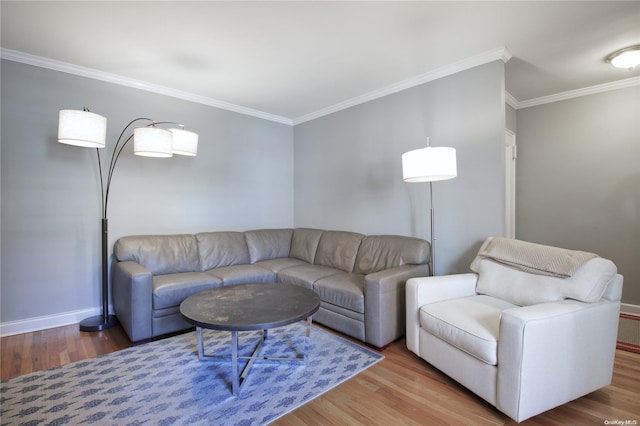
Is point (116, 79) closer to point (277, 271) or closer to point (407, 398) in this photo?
point (277, 271)

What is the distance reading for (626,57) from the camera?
2.49 m

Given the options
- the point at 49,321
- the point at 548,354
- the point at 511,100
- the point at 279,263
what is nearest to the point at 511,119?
the point at 511,100

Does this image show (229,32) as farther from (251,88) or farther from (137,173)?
(137,173)

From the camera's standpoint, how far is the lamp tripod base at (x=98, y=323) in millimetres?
2715

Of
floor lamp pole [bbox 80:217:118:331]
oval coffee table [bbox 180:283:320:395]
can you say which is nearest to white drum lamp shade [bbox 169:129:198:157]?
floor lamp pole [bbox 80:217:118:331]

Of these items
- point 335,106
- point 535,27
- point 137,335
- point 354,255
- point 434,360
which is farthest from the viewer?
point 335,106

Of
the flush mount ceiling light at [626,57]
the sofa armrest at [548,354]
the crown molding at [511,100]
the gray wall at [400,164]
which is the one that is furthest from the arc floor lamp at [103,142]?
the flush mount ceiling light at [626,57]

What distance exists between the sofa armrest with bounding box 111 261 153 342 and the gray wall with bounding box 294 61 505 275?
2359 mm

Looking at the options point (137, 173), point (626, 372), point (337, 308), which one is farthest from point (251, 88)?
point (626, 372)

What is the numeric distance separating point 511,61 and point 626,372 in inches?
105

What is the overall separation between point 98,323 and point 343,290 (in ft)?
7.77

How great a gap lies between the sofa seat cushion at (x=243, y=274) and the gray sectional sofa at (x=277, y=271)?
0.01 metres

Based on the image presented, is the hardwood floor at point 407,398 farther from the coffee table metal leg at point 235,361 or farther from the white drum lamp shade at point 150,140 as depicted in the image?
the white drum lamp shade at point 150,140

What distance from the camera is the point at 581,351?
5.34ft
